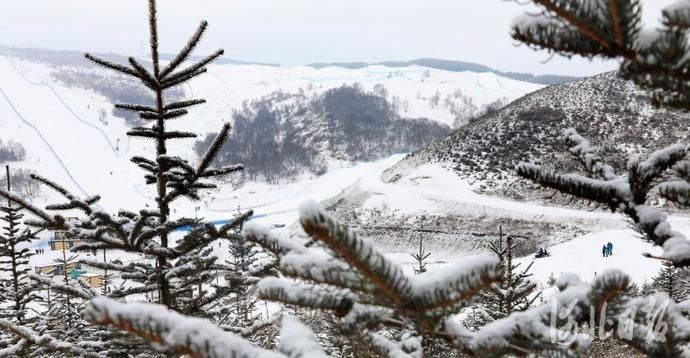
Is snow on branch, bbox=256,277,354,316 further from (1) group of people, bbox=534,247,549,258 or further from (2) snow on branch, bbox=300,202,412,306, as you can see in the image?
(1) group of people, bbox=534,247,549,258

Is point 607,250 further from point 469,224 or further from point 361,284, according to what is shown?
point 361,284

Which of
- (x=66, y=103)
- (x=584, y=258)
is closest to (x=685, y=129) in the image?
(x=584, y=258)

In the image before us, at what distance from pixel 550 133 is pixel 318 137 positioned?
108046 millimetres

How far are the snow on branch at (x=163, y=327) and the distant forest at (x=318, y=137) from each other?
133 meters

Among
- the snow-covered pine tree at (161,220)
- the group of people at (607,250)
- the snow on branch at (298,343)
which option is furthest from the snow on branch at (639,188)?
the group of people at (607,250)

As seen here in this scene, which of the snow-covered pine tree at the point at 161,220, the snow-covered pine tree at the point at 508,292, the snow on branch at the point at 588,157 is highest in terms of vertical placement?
the snow on branch at the point at 588,157

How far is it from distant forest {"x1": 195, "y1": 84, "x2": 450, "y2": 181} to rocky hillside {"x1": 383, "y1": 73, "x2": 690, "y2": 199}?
237ft

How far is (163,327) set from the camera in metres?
1.01

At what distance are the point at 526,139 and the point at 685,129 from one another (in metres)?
17.2

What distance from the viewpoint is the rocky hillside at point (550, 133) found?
181ft

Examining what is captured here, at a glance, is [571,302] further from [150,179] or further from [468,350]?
[150,179]

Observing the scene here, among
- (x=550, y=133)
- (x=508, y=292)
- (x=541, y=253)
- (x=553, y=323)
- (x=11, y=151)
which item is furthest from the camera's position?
(x=11, y=151)

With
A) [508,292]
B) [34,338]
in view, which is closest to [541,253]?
[508,292]

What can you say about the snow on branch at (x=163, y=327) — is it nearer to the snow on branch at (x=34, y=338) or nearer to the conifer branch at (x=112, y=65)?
the snow on branch at (x=34, y=338)
